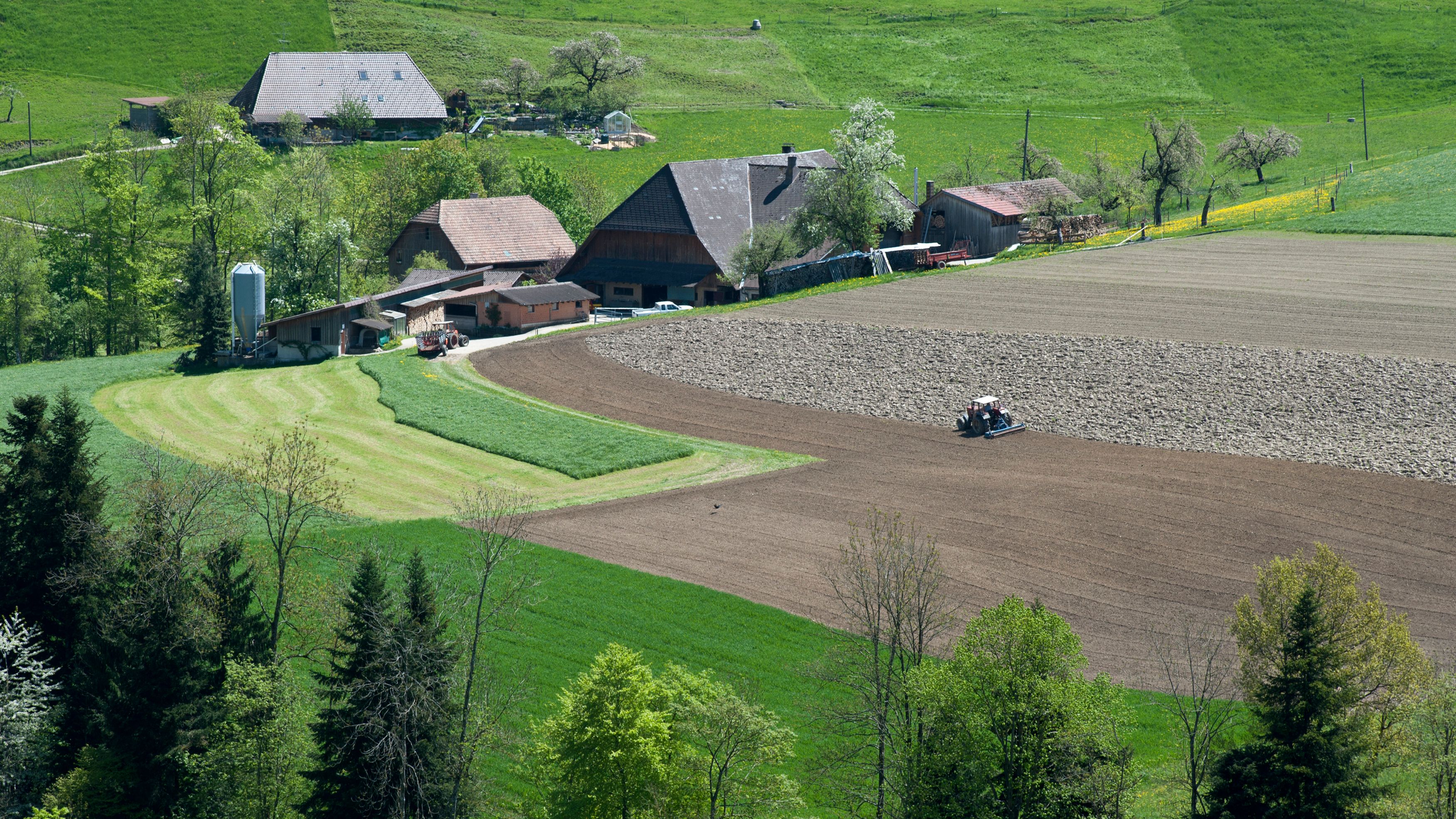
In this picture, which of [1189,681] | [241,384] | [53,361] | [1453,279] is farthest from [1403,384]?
[53,361]

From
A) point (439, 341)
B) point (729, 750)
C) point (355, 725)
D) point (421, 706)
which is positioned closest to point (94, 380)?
point (439, 341)

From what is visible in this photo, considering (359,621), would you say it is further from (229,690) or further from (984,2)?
(984,2)

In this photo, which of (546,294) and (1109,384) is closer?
(1109,384)

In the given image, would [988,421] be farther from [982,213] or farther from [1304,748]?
[982,213]

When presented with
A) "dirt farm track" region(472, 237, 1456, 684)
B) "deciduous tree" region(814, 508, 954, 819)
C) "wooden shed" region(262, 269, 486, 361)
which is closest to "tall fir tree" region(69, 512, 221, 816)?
"deciduous tree" region(814, 508, 954, 819)

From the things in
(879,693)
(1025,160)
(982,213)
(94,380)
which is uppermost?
(1025,160)

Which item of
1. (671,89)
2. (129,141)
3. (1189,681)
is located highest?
(671,89)
